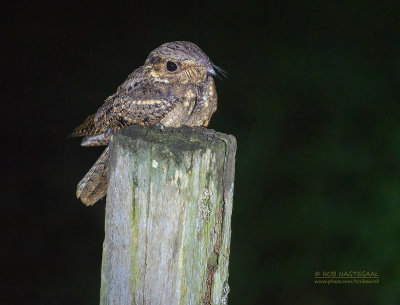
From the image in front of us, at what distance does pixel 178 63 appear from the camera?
283cm

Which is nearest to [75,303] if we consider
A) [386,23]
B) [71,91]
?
[71,91]

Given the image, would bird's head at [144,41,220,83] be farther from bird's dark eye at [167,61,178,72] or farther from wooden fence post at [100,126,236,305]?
wooden fence post at [100,126,236,305]

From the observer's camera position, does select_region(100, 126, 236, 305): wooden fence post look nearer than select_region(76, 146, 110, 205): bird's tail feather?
Yes

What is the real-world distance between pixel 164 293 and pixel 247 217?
3.50m

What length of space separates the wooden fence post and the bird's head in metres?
0.80

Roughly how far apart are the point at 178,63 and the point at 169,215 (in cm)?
112

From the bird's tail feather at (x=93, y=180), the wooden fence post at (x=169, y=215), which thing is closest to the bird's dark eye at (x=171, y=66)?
the bird's tail feather at (x=93, y=180)

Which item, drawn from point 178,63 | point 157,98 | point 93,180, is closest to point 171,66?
point 178,63

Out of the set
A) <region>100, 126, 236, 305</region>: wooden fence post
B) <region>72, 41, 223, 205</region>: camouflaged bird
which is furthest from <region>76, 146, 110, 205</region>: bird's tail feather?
→ <region>100, 126, 236, 305</region>: wooden fence post

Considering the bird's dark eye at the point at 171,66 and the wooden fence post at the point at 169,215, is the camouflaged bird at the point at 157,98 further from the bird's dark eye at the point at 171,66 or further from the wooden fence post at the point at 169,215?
the wooden fence post at the point at 169,215

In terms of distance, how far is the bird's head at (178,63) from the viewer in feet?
9.23

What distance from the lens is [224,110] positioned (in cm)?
602

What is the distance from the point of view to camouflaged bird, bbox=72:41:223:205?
2812 millimetres

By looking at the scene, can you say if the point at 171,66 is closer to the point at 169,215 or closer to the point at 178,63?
the point at 178,63
